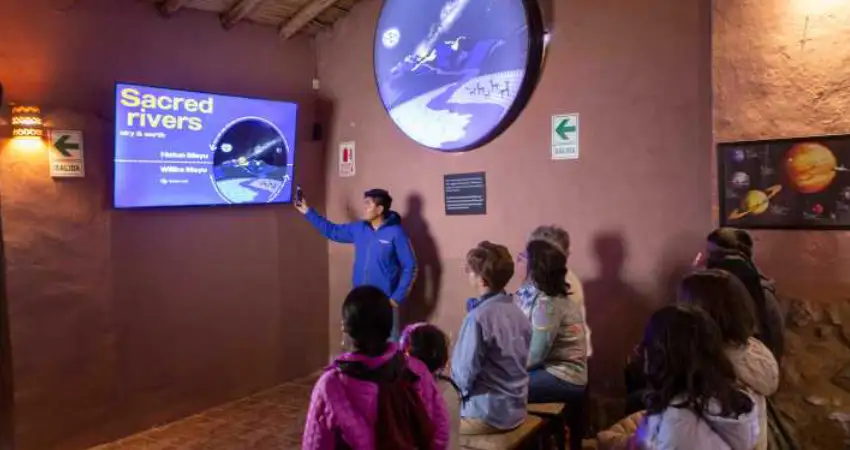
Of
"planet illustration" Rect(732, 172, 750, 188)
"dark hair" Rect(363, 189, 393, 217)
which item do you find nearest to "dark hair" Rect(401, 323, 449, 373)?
"planet illustration" Rect(732, 172, 750, 188)

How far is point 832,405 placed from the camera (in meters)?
2.96

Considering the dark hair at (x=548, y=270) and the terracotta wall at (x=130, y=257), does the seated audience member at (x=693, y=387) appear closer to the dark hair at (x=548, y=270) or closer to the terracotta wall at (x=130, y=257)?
the dark hair at (x=548, y=270)

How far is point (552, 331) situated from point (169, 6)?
302cm

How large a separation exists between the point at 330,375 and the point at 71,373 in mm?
2619

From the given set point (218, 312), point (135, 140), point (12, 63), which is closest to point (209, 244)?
point (218, 312)

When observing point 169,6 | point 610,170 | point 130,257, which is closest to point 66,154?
point 130,257

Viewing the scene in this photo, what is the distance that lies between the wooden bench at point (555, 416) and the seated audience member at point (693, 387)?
1.01m

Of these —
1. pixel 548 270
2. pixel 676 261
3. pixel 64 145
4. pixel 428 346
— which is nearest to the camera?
pixel 428 346

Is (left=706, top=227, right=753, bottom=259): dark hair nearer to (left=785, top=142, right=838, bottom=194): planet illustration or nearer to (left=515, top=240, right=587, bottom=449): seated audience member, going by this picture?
(left=785, top=142, right=838, bottom=194): planet illustration

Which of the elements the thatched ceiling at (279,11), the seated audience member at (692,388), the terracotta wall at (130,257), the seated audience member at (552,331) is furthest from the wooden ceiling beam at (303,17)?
the seated audience member at (692,388)

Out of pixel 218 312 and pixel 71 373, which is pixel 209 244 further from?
pixel 71 373

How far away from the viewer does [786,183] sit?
123 inches

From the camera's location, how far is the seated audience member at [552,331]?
9.34 ft

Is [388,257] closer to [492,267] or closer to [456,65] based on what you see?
[456,65]
